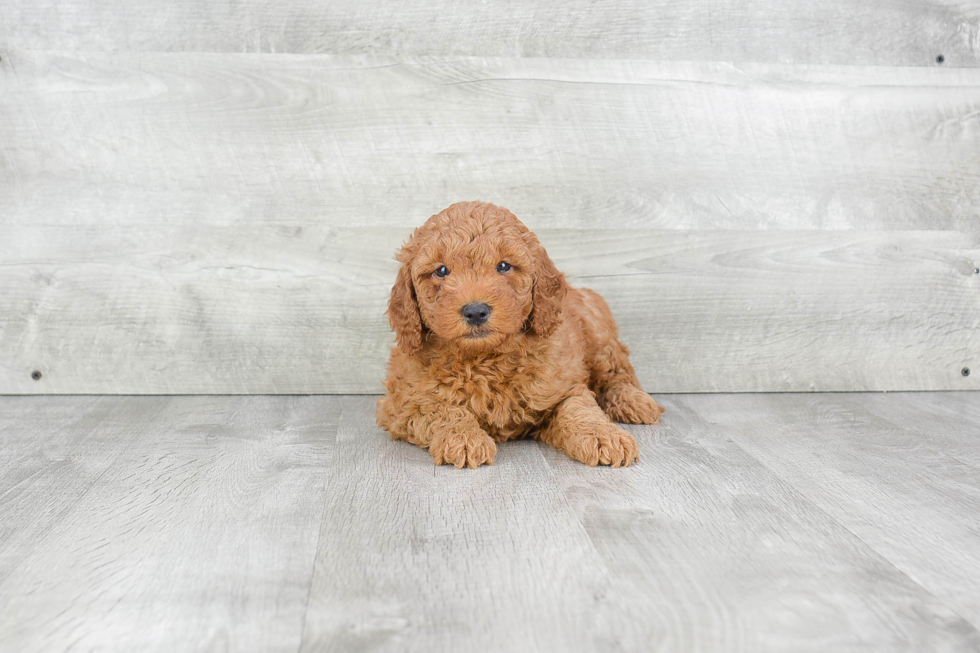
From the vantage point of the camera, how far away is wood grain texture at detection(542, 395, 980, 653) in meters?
1.31

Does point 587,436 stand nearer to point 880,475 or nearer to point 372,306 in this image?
point 880,475

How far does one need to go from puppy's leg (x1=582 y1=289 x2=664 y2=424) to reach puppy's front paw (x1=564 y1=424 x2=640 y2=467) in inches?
17.5

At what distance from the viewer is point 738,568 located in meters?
1.55

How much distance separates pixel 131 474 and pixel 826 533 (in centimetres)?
170

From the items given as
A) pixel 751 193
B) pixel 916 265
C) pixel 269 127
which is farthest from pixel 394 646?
pixel 916 265

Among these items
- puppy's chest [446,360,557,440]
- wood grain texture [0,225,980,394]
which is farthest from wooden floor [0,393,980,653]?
wood grain texture [0,225,980,394]

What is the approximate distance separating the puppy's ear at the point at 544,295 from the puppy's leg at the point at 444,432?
1.06 feet

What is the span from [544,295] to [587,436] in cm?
41

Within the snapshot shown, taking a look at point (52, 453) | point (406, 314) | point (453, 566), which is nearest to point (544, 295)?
point (406, 314)

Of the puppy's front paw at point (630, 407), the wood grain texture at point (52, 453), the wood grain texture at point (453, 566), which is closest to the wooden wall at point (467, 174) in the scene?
the wood grain texture at point (52, 453)

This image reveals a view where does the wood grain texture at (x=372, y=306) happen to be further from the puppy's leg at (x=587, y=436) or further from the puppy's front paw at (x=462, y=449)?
the puppy's front paw at (x=462, y=449)

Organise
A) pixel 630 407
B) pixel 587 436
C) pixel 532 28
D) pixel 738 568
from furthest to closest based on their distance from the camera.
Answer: pixel 532 28 → pixel 630 407 → pixel 587 436 → pixel 738 568

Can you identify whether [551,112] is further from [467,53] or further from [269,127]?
[269,127]

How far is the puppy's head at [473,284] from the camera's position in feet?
6.97
